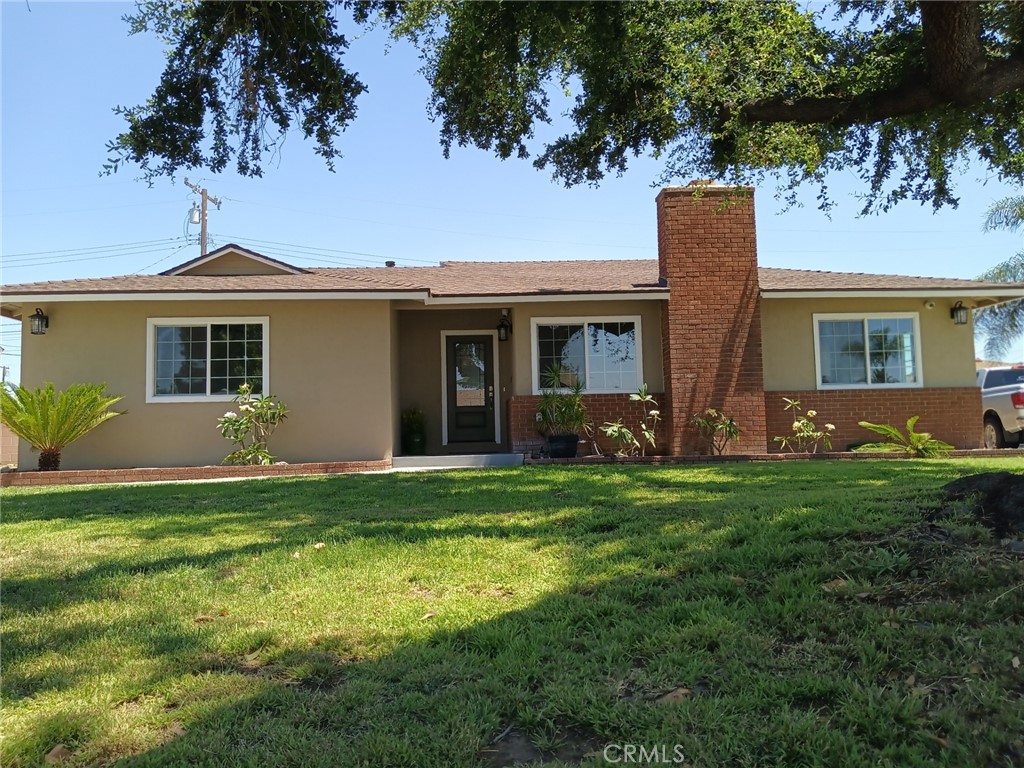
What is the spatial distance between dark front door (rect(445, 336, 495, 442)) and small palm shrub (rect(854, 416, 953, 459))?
6780 millimetres

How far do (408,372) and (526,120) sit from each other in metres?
6.41

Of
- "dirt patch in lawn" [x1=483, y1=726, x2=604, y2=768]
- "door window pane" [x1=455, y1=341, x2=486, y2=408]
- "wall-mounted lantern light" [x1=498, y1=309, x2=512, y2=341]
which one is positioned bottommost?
"dirt patch in lawn" [x1=483, y1=726, x2=604, y2=768]

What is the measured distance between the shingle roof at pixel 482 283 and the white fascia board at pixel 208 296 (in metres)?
0.06

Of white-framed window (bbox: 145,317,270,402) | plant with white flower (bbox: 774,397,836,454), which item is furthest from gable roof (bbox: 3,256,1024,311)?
plant with white flower (bbox: 774,397,836,454)

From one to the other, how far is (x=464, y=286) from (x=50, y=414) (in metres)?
7.08

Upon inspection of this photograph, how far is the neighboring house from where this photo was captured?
12.0 m

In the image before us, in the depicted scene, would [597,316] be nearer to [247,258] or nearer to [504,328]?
[504,328]

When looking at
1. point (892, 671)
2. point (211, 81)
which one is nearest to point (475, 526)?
point (892, 671)

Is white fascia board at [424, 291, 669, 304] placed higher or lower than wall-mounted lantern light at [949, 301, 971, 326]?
higher

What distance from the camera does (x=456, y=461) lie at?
12.1 m

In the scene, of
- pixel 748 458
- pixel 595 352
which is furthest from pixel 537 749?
pixel 595 352

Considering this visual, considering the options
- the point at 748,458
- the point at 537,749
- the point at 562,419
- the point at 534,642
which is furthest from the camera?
the point at 562,419

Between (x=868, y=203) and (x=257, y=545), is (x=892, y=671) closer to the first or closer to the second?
(x=257, y=545)

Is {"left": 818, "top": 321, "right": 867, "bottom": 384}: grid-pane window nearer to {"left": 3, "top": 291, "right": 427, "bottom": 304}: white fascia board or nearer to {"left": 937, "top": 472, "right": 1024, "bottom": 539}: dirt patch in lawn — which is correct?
{"left": 3, "top": 291, "right": 427, "bottom": 304}: white fascia board
